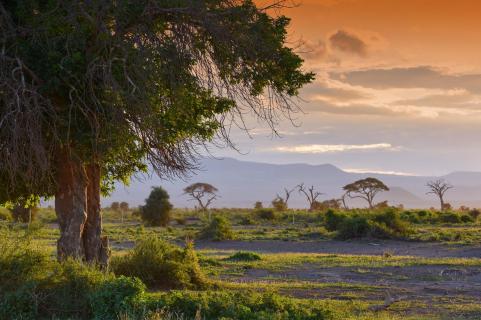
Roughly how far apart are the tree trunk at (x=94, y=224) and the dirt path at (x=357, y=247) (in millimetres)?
17542

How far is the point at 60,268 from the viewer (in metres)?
13.8

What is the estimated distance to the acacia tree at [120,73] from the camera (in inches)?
545

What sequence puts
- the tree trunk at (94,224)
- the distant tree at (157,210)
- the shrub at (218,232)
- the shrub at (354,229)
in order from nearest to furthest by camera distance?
the tree trunk at (94,224), the shrub at (354,229), the shrub at (218,232), the distant tree at (157,210)

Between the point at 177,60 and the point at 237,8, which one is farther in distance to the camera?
the point at 237,8

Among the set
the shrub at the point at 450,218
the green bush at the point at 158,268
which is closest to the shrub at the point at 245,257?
the green bush at the point at 158,268

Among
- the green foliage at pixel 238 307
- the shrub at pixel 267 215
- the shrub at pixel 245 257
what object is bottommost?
the green foliage at pixel 238 307

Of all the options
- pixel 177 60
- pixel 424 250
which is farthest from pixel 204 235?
pixel 177 60

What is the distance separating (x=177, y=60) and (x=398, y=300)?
23.4 feet

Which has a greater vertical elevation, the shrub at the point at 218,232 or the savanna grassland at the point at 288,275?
the shrub at the point at 218,232

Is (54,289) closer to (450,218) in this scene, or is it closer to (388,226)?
(388,226)

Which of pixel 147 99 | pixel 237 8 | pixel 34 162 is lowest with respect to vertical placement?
pixel 34 162

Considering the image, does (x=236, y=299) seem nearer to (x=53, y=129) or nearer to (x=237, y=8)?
(x=53, y=129)

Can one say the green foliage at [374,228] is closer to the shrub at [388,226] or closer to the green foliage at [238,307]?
the shrub at [388,226]

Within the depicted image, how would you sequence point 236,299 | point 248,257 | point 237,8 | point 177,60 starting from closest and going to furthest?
1. point 236,299
2. point 177,60
3. point 237,8
4. point 248,257
